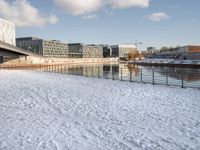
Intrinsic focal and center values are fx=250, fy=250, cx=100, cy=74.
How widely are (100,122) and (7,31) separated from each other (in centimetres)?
10585

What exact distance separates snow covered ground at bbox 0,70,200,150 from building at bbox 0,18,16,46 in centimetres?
9435

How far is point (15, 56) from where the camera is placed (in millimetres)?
82250

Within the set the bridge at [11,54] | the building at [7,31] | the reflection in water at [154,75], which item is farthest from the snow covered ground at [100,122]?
the building at [7,31]

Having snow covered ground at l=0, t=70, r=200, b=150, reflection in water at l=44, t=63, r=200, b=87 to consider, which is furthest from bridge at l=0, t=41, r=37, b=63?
snow covered ground at l=0, t=70, r=200, b=150

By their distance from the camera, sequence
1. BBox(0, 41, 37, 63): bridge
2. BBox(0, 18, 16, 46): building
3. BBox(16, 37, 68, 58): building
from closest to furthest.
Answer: BBox(0, 41, 37, 63): bridge
BBox(0, 18, 16, 46): building
BBox(16, 37, 68, 58): building

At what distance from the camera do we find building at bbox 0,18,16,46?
101438 mm

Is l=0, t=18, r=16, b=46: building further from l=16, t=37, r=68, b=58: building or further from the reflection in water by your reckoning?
the reflection in water

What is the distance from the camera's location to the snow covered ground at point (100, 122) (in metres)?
7.61

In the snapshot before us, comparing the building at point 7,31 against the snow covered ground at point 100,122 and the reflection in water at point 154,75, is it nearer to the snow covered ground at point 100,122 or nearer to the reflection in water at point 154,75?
the reflection in water at point 154,75

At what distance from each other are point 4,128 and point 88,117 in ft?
10.8

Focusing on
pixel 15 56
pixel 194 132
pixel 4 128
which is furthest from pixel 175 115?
pixel 15 56

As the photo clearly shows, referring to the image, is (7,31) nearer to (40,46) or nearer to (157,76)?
(40,46)

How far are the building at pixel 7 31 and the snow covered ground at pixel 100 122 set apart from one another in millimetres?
94345

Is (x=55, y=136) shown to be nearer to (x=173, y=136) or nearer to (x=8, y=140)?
(x=8, y=140)
